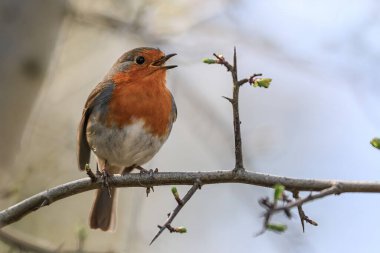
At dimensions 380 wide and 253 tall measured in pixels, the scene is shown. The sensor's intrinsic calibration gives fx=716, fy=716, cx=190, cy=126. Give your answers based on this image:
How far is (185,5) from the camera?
20.9 feet

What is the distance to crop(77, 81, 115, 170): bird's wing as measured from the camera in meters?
5.00

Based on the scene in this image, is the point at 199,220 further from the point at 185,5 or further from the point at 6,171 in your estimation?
the point at 6,171

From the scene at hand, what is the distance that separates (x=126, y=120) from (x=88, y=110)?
40 cm

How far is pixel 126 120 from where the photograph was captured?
15.9ft

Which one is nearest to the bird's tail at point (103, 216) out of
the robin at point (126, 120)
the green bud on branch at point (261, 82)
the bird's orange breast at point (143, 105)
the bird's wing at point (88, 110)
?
the robin at point (126, 120)

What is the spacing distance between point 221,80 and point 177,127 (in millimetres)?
817

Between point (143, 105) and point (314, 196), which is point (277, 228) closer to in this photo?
point (314, 196)

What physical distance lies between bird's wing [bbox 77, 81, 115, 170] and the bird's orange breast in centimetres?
6

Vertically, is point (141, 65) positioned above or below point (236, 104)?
above

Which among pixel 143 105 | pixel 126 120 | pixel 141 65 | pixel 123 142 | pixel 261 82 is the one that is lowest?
pixel 261 82

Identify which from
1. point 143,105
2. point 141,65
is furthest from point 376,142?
point 141,65

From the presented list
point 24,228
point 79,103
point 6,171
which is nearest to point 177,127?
point 79,103

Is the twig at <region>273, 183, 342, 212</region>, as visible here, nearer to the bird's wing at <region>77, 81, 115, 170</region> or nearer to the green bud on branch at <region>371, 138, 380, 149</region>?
the green bud on branch at <region>371, 138, 380, 149</region>

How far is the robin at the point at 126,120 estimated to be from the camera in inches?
191
